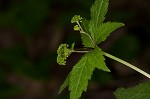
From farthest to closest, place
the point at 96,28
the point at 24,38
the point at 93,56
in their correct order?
the point at 24,38, the point at 96,28, the point at 93,56

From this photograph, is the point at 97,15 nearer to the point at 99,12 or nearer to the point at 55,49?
the point at 99,12

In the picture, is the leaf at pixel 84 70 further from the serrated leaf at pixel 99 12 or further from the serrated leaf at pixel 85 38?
the serrated leaf at pixel 99 12

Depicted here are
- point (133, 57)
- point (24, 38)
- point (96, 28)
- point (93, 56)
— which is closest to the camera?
point (93, 56)

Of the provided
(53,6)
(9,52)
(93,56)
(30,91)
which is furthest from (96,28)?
(53,6)

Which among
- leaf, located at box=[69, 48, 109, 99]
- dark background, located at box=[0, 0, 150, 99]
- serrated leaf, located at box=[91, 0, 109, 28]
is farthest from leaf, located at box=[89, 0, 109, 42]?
dark background, located at box=[0, 0, 150, 99]

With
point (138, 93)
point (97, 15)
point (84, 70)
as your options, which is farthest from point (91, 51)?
point (138, 93)

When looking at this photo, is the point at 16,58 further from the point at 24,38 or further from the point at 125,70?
the point at 125,70

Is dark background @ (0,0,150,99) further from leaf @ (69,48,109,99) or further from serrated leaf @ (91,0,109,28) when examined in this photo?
leaf @ (69,48,109,99)

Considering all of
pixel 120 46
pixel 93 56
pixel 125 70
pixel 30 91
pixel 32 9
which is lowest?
pixel 30 91
